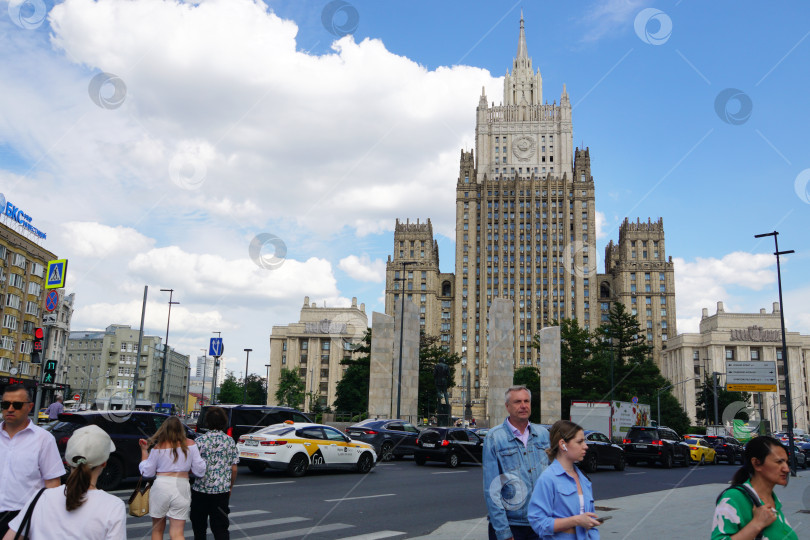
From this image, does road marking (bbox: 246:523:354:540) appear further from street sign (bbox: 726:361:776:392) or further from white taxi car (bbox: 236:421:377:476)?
street sign (bbox: 726:361:776:392)

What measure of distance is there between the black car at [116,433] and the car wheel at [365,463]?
5990mm

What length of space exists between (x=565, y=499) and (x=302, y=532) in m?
6.23

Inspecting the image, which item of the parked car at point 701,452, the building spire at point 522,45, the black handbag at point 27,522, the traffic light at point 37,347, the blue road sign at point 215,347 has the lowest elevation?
the parked car at point 701,452

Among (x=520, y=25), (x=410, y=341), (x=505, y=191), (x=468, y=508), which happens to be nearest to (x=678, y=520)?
(x=468, y=508)

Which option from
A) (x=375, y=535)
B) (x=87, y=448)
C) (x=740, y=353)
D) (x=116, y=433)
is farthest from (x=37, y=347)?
(x=740, y=353)

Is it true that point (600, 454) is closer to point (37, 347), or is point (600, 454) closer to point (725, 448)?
point (725, 448)

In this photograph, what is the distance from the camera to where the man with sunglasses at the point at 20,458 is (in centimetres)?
461

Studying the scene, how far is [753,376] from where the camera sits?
35656mm

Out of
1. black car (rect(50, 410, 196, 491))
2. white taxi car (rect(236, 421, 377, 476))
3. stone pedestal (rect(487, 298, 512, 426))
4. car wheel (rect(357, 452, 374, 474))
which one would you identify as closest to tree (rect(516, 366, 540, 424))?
stone pedestal (rect(487, 298, 512, 426))

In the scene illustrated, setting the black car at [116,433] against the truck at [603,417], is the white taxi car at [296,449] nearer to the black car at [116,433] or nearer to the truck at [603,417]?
the black car at [116,433]

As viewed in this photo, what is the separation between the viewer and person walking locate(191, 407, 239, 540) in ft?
21.3

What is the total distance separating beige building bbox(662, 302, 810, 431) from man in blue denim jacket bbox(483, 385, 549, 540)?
123673 mm

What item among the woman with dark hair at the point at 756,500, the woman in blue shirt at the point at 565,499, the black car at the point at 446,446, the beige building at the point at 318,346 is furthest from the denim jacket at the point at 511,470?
the beige building at the point at 318,346

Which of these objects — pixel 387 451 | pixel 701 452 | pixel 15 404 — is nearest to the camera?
pixel 15 404
